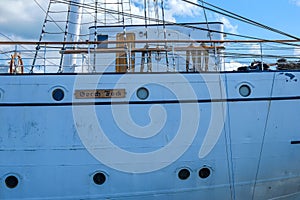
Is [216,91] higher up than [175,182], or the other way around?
[216,91]

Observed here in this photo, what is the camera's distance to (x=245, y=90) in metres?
6.32

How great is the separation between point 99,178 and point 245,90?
110 inches

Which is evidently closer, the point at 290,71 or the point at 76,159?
the point at 76,159

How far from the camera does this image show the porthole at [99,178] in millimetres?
5988

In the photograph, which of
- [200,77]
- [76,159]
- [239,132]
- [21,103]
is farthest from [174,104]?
[21,103]

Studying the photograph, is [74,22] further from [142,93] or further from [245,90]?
[245,90]

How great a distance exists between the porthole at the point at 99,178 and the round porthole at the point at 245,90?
2.64 m

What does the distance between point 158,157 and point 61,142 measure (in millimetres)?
1570

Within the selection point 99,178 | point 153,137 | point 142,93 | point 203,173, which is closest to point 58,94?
point 142,93

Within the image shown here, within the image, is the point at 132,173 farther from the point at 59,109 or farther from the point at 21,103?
the point at 21,103

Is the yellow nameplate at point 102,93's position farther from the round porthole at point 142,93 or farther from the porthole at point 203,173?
the porthole at point 203,173

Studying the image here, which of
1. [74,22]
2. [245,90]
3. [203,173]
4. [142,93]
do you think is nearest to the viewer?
[203,173]

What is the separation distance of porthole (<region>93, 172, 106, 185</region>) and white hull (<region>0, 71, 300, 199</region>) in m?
0.05

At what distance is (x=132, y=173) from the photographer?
6031 mm
